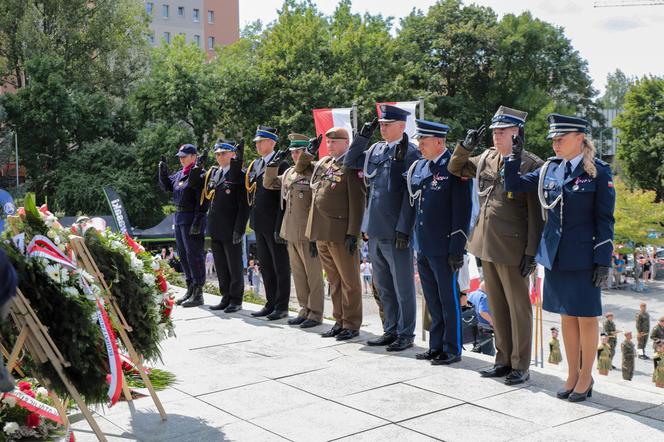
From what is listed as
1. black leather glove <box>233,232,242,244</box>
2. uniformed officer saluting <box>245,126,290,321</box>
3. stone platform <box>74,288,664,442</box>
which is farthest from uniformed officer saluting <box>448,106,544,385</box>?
black leather glove <box>233,232,242,244</box>

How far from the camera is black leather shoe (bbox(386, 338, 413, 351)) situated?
22.9 feet

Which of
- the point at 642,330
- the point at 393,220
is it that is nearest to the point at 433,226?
the point at 393,220

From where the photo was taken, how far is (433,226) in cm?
645

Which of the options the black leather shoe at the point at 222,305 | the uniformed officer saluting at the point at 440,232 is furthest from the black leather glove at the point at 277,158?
the uniformed officer saluting at the point at 440,232

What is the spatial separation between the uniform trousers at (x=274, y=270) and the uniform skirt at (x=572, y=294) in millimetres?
3874

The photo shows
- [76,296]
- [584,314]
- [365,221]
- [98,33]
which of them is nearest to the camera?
[76,296]

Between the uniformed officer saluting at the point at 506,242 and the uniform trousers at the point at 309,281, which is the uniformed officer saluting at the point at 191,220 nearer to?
the uniform trousers at the point at 309,281

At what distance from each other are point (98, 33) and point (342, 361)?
33.1m

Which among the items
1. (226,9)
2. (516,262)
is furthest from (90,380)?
(226,9)

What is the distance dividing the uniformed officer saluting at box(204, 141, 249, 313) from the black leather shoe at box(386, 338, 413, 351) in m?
2.82

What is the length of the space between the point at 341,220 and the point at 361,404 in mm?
2548

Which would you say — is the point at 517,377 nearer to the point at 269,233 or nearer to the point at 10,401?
the point at 10,401

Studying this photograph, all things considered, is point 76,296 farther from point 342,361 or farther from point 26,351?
point 342,361

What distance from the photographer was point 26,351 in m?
4.72
